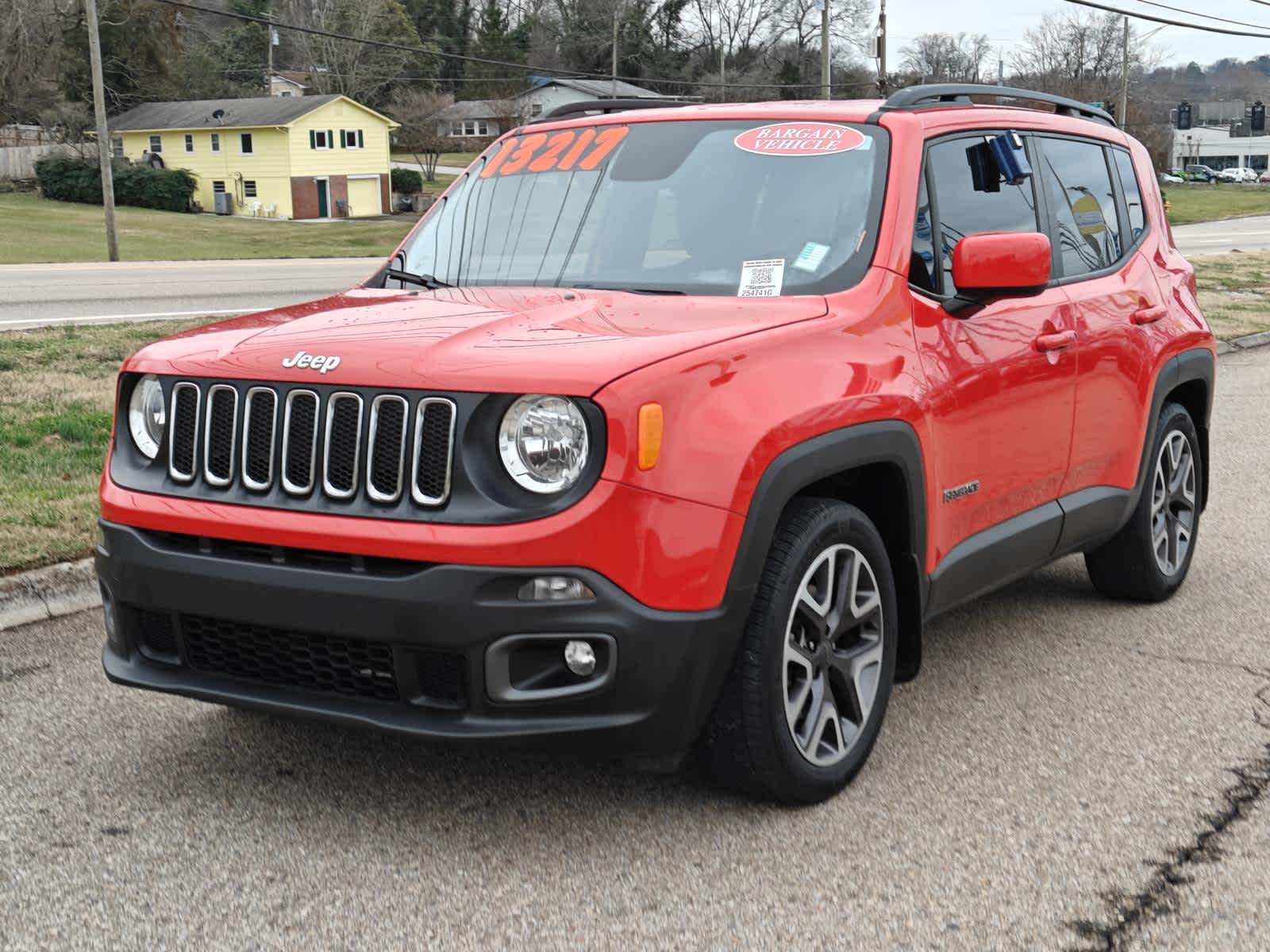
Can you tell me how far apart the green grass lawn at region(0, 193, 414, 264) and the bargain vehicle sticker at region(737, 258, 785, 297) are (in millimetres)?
29176

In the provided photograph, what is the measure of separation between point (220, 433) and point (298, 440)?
10.1 inches

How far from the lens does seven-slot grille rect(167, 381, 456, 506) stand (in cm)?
340

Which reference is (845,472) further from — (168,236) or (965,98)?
(168,236)

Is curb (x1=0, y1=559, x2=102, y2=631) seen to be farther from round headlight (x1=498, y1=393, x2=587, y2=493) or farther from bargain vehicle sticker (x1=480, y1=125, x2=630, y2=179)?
round headlight (x1=498, y1=393, x2=587, y2=493)

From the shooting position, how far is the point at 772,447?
361 centimetres

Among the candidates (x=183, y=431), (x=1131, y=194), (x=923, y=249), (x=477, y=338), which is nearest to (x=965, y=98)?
(x=923, y=249)

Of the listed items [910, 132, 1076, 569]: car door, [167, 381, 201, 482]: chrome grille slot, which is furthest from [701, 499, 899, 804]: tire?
[167, 381, 201, 482]: chrome grille slot

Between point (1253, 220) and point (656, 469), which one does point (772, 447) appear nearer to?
point (656, 469)

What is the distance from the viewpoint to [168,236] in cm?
4775

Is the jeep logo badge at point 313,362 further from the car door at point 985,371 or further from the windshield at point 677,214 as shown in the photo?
the car door at point 985,371

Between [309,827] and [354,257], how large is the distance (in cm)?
3063

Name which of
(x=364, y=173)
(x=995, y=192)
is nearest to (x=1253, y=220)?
(x=364, y=173)

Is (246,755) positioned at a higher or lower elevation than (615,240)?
lower

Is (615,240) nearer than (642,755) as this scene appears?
No
